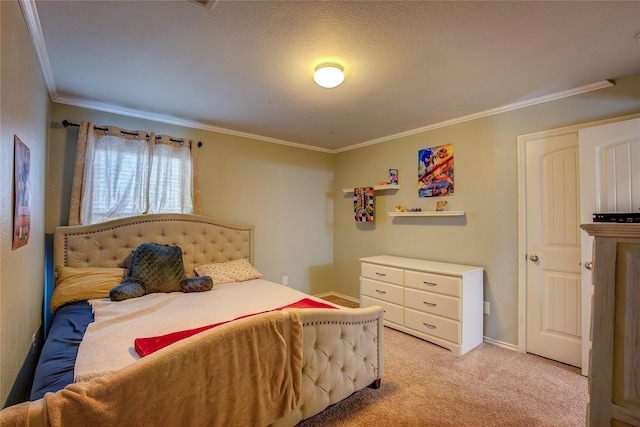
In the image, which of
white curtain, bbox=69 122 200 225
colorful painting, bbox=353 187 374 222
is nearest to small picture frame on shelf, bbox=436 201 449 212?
colorful painting, bbox=353 187 374 222

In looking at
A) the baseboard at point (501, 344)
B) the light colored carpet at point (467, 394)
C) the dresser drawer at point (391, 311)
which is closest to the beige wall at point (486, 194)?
the baseboard at point (501, 344)

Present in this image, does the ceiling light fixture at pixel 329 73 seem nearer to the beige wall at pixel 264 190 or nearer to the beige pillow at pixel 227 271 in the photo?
the beige wall at pixel 264 190

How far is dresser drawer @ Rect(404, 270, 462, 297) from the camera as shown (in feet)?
8.96

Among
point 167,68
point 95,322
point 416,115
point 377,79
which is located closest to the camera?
point 95,322

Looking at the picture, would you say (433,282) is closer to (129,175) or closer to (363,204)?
(363,204)

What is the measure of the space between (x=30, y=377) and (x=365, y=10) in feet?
9.87

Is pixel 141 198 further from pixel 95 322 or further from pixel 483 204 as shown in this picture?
pixel 483 204

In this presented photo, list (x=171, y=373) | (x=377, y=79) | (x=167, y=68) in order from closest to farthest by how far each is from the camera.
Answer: (x=171, y=373), (x=167, y=68), (x=377, y=79)

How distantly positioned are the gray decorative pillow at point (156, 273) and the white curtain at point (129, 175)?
562mm

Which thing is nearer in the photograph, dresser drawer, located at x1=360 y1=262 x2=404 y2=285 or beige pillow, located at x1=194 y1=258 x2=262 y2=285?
beige pillow, located at x1=194 y1=258 x2=262 y2=285

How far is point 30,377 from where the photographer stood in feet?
6.13

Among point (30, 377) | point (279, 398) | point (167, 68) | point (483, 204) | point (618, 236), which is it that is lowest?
point (30, 377)

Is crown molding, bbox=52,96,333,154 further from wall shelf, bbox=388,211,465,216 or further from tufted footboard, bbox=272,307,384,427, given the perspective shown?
tufted footboard, bbox=272,307,384,427

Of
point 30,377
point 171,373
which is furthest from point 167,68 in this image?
point 30,377
